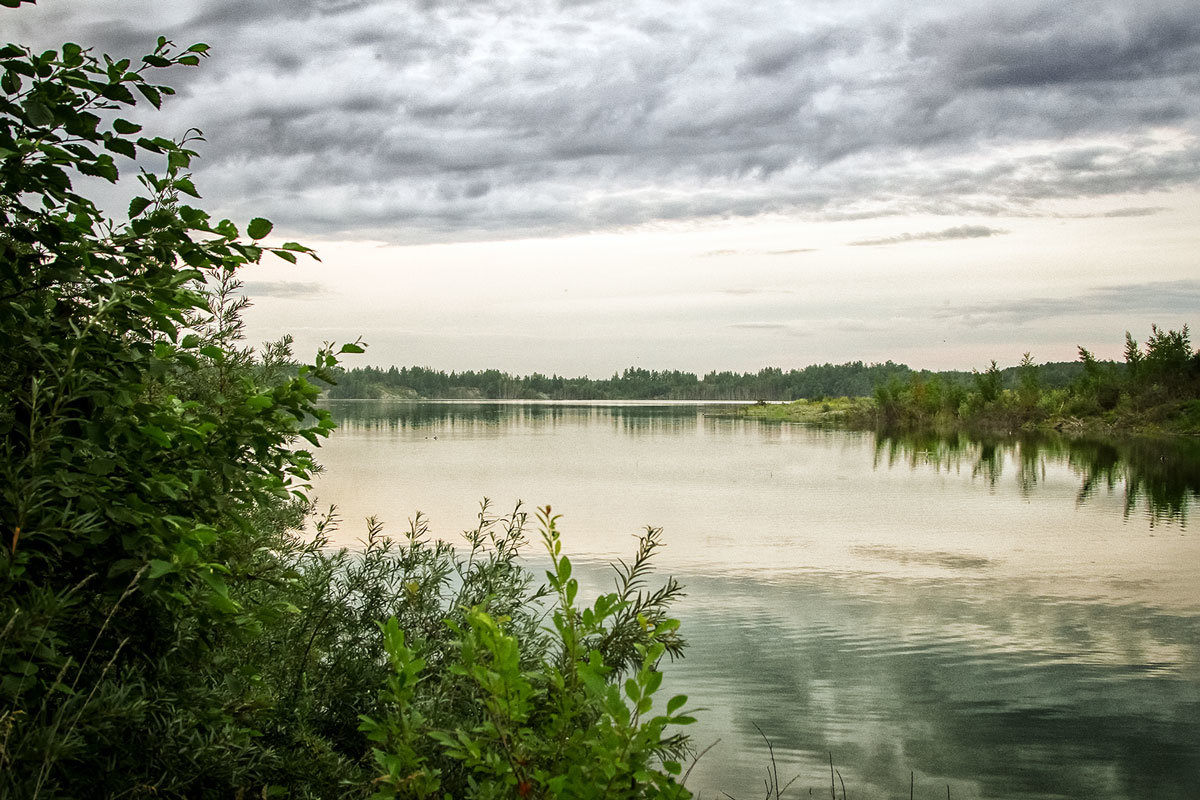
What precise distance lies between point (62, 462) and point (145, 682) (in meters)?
0.87

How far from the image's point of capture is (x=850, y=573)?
15.3 meters

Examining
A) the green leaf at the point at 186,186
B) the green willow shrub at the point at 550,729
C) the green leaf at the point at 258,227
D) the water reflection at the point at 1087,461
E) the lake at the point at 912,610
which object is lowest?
the lake at the point at 912,610

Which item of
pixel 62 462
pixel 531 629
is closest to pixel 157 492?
pixel 62 462

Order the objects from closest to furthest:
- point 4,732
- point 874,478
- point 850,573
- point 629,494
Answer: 1. point 4,732
2. point 850,573
3. point 629,494
4. point 874,478

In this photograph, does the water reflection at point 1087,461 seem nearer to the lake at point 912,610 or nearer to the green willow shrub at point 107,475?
the lake at point 912,610

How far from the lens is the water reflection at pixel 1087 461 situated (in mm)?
24922

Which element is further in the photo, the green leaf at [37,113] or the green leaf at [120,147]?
the green leaf at [120,147]

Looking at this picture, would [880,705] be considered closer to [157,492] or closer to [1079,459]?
[157,492]

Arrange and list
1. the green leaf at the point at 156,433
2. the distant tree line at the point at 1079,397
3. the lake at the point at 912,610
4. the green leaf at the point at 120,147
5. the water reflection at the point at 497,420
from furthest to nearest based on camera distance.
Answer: the water reflection at the point at 497,420, the distant tree line at the point at 1079,397, the lake at the point at 912,610, the green leaf at the point at 120,147, the green leaf at the point at 156,433

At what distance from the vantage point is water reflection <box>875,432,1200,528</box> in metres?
24.9

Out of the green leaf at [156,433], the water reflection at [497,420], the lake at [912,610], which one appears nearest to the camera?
the green leaf at [156,433]

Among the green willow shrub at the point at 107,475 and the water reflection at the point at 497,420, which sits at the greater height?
the green willow shrub at the point at 107,475

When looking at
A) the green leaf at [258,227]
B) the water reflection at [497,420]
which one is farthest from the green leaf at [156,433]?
the water reflection at [497,420]

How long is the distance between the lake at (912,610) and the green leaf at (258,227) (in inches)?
203
